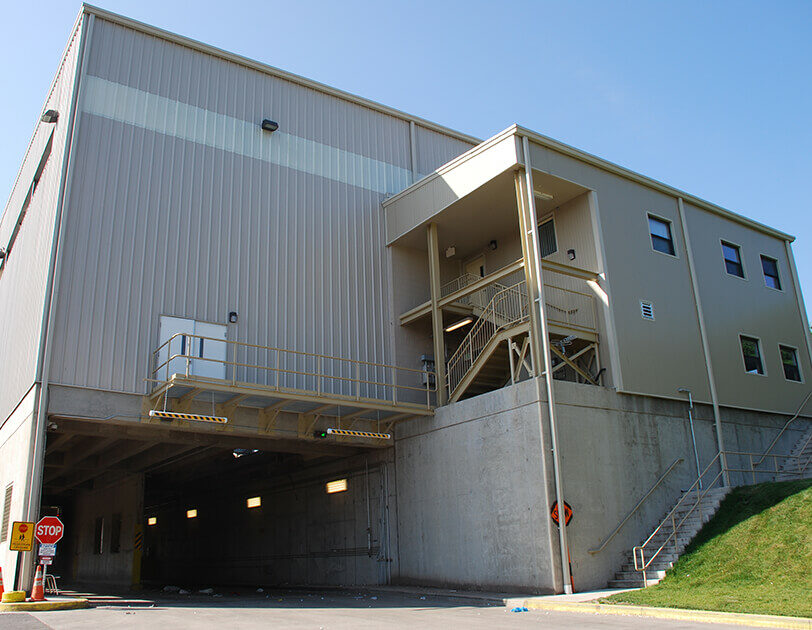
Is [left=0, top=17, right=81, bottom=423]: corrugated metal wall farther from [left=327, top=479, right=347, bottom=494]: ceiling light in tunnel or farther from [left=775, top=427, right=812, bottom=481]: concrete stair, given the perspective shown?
[left=775, top=427, right=812, bottom=481]: concrete stair

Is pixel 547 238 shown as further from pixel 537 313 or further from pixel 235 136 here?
pixel 235 136

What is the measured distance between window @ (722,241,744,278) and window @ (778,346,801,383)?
3.00 metres

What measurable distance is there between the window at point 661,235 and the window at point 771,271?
5369mm

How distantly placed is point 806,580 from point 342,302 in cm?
1463

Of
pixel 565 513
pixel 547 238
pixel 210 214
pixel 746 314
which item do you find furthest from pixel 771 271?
pixel 210 214

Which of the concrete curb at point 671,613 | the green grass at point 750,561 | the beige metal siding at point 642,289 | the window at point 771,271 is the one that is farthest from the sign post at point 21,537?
the window at point 771,271

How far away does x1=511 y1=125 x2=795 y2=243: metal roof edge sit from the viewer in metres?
20.5

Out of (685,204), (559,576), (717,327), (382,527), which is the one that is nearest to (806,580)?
(559,576)

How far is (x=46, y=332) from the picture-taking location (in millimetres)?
17750

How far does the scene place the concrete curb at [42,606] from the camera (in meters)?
15.1

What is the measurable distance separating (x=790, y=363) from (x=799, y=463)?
4.40m

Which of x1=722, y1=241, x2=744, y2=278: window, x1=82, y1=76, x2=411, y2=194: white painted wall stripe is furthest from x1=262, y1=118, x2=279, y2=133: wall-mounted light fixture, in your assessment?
x1=722, y1=241, x2=744, y2=278: window

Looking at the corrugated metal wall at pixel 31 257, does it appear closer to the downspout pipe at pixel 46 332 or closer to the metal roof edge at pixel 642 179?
the downspout pipe at pixel 46 332

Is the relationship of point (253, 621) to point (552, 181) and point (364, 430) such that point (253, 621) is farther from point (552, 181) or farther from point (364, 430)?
point (552, 181)
